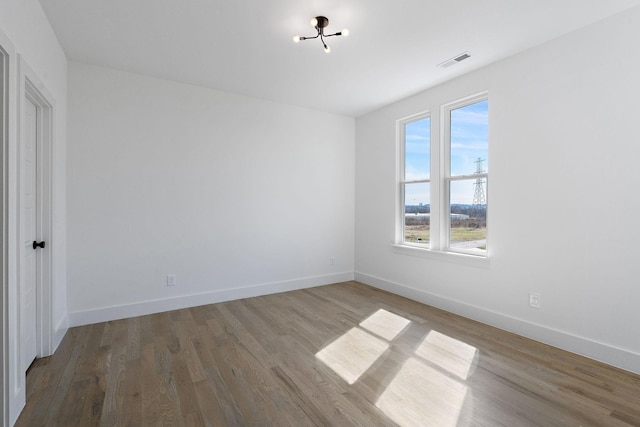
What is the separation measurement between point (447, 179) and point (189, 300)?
141 inches

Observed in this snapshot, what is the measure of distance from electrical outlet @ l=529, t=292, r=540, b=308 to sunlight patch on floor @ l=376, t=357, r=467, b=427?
1310mm

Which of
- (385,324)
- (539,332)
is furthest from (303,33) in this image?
(539,332)

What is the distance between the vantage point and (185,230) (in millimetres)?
3799

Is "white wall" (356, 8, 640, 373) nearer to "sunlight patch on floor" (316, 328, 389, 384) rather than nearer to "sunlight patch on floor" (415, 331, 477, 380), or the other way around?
"sunlight patch on floor" (415, 331, 477, 380)

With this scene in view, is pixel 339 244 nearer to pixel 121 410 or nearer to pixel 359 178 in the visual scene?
pixel 359 178

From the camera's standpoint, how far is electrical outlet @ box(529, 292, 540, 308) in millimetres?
2895

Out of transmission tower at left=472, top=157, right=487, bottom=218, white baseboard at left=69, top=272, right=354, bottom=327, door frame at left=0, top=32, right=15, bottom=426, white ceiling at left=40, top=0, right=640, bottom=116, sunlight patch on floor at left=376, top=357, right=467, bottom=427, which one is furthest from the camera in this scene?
transmission tower at left=472, top=157, right=487, bottom=218

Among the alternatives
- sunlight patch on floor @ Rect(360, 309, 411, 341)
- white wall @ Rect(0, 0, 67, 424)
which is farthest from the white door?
sunlight patch on floor @ Rect(360, 309, 411, 341)

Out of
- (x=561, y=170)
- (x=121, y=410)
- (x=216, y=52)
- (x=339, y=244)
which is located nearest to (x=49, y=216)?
(x=121, y=410)

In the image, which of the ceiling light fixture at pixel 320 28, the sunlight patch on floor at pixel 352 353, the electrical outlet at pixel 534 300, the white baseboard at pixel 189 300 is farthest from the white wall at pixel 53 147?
the electrical outlet at pixel 534 300

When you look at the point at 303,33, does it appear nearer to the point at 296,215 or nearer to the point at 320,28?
the point at 320,28

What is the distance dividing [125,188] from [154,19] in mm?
1819

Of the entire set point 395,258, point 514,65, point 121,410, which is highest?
point 514,65

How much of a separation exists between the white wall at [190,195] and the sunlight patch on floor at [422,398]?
2.56m
